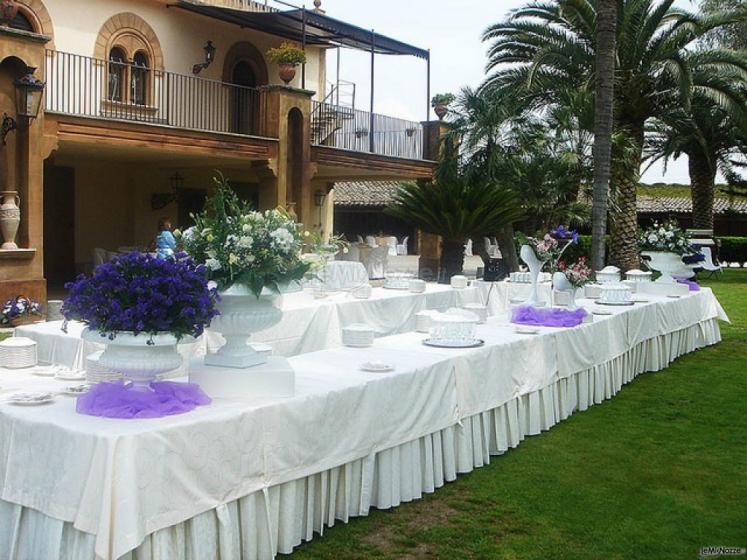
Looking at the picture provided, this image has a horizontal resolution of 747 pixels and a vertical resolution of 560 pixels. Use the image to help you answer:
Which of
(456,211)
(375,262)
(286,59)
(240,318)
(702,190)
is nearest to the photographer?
(240,318)

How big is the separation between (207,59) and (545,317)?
13.9 meters

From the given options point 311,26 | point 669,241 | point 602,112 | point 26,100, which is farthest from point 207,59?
point 669,241

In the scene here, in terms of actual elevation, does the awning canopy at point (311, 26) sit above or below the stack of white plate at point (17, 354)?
above

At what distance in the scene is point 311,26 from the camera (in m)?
19.4

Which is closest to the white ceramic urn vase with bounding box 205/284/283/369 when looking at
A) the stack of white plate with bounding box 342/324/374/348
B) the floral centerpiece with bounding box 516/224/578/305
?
the stack of white plate with bounding box 342/324/374/348

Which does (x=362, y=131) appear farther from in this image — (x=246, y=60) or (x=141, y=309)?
(x=141, y=309)

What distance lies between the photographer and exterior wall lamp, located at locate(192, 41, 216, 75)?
763 inches

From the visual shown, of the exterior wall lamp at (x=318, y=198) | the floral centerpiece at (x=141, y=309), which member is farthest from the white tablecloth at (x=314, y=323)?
the exterior wall lamp at (x=318, y=198)

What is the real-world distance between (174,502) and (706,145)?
2542 cm

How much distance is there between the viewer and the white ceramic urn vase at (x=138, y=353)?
3889mm

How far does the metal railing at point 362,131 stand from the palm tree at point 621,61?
7.63 feet

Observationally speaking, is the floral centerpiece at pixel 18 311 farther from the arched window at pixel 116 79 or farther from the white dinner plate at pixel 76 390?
the white dinner plate at pixel 76 390

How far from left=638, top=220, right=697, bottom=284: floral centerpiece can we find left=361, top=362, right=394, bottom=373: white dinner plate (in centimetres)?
776

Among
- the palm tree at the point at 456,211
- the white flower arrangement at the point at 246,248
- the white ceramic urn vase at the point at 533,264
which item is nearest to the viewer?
the white flower arrangement at the point at 246,248
